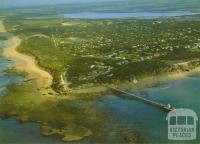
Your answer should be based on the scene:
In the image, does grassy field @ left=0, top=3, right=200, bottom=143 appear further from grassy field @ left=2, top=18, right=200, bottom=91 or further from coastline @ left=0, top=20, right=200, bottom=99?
coastline @ left=0, top=20, right=200, bottom=99

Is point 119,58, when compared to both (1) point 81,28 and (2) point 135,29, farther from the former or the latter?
(1) point 81,28

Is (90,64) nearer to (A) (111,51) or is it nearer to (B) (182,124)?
(A) (111,51)

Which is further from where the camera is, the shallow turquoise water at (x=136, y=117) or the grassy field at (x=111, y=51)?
the grassy field at (x=111, y=51)

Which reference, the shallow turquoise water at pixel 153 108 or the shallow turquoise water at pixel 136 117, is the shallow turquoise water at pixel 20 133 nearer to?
the shallow turquoise water at pixel 136 117

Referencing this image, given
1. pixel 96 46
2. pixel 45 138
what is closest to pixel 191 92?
pixel 45 138

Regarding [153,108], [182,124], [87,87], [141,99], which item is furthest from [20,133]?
[182,124]

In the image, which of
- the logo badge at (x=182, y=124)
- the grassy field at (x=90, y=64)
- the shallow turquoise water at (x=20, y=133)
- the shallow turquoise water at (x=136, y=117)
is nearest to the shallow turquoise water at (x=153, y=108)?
the shallow turquoise water at (x=136, y=117)
